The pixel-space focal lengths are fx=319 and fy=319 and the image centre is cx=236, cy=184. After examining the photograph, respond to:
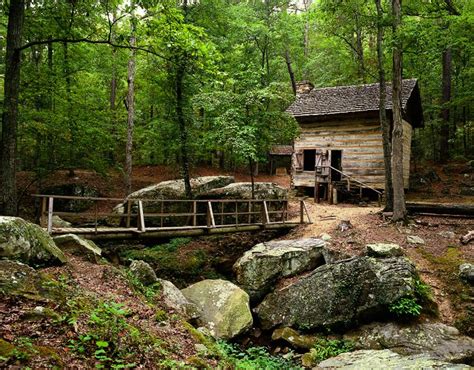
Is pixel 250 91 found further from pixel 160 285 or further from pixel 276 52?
pixel 276 52

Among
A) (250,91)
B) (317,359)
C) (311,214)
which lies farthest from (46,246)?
(311,214)

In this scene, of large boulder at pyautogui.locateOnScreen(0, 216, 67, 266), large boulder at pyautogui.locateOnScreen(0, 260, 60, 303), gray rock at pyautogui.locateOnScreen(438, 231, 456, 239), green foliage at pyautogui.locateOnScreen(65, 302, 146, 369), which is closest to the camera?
green foliage at pyautogui.locateOnScreen(65, 302, 146, 369)

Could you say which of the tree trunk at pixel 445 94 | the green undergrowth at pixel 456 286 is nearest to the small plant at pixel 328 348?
the green undergrowth at pixel 456 286

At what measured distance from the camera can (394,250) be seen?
30.4 feet

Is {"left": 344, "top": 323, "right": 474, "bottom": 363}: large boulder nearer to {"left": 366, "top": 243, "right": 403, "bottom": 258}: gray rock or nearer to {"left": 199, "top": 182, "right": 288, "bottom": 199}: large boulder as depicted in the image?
{"left": 366, "top": 243, "right": 403, "bottom": 258}: gray rock

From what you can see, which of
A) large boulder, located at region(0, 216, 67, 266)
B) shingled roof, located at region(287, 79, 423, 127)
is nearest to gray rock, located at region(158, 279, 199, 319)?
large boulder, located at region(0, 216, 67, 266)

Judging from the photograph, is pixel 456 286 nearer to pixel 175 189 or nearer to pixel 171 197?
pixel 171 197

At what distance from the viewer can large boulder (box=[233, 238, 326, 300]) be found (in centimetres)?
1010

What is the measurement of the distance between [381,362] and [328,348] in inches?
65.4

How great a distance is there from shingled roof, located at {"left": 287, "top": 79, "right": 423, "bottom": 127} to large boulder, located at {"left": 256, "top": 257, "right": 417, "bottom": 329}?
11.2 meters

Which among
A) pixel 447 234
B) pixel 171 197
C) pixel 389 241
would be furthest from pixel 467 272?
pixel 171 197

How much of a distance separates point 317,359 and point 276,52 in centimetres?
2582

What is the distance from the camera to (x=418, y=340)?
7008mm

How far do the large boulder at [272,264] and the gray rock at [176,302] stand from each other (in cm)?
299
